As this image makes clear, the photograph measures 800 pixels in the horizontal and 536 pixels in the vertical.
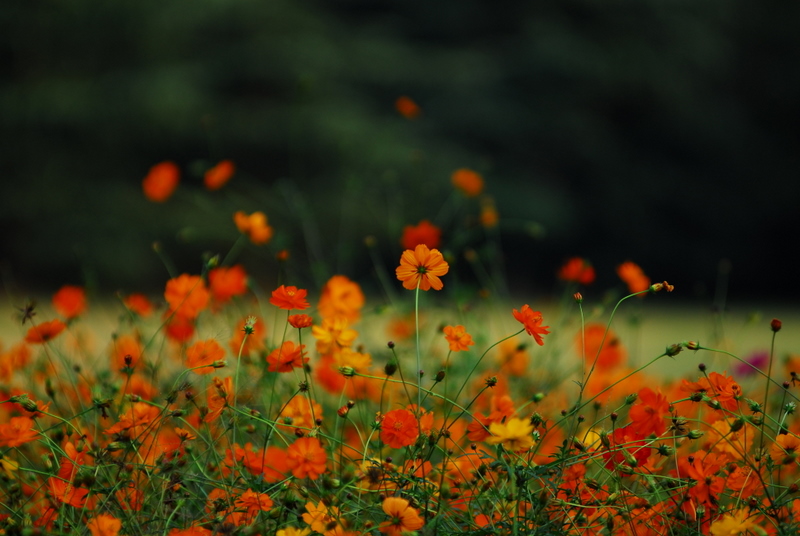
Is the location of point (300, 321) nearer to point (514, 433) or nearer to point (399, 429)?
point (399, 429)

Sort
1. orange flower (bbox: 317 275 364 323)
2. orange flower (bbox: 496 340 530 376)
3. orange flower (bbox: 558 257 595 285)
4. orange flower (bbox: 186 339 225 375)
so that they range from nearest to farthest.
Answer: orange flower (bbox: 186 339 225 375)
orange flower (bbox: 317 275 364 323)
orange flower (bbox: 558 257 595 285)
orange flower (bbox: 496 340 530 376)

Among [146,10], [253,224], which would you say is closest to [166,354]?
[253,224]

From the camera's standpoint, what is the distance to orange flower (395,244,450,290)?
1.04 metres

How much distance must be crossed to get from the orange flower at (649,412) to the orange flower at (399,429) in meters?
0.28

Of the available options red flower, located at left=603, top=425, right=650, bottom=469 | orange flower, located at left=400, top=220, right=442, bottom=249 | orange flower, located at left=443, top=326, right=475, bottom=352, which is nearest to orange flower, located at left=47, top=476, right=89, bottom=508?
orange flower, located at left=443, top=326, right=475, bottom=352

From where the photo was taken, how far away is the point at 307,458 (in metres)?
0.93

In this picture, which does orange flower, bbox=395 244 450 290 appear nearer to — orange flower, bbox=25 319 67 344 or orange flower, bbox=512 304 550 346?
orange flower, bbox=512 304 550 346

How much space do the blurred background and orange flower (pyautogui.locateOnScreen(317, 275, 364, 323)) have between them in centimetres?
602

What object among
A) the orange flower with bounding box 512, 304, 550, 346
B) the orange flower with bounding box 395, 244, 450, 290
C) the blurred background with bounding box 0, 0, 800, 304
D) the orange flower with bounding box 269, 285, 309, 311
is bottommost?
the blurred background with bounding box 0, 0, 800, 304

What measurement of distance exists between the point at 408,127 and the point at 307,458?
29.3 ft

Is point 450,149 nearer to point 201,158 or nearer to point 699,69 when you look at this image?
point 201,158

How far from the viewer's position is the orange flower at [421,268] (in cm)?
104

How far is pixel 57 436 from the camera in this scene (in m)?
1.13

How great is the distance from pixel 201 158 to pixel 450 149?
9.43 feet
